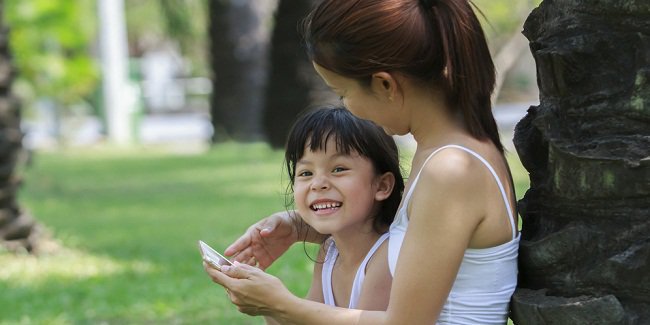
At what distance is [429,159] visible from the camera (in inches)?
103

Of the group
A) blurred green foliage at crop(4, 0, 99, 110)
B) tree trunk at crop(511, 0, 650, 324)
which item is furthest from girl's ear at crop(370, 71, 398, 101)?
blurred green foliage at crop(4, 0, 99, 110)

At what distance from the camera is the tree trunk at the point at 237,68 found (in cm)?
1817

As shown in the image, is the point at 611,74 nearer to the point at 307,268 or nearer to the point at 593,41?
the point at 593,41

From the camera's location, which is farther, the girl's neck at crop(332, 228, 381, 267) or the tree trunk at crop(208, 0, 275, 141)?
the tree trunk at crop(208, 0, 275, 141)

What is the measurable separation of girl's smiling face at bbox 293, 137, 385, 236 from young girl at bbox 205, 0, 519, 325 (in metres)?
0.23

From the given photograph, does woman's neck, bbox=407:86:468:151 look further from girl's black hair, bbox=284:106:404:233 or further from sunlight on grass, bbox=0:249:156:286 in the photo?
sunlight on grass, bbox=0:249:156:286

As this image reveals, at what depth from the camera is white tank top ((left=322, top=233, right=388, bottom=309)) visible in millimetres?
2965

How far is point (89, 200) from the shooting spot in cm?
1139

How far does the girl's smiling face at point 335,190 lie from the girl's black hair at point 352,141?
2cm

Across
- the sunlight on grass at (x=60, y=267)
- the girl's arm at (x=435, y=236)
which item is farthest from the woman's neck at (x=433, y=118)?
the sunlight on grass at (x=60, y=267)

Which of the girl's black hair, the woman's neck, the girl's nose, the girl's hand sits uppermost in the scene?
the woman's neck

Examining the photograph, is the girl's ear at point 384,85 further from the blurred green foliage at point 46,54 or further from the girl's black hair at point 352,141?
A: the blurred green foliage at point 46,54

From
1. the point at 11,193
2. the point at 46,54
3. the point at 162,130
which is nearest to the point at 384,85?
the point at 11,193

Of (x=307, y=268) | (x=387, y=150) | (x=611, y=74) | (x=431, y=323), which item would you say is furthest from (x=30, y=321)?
(x=611, y=74)
